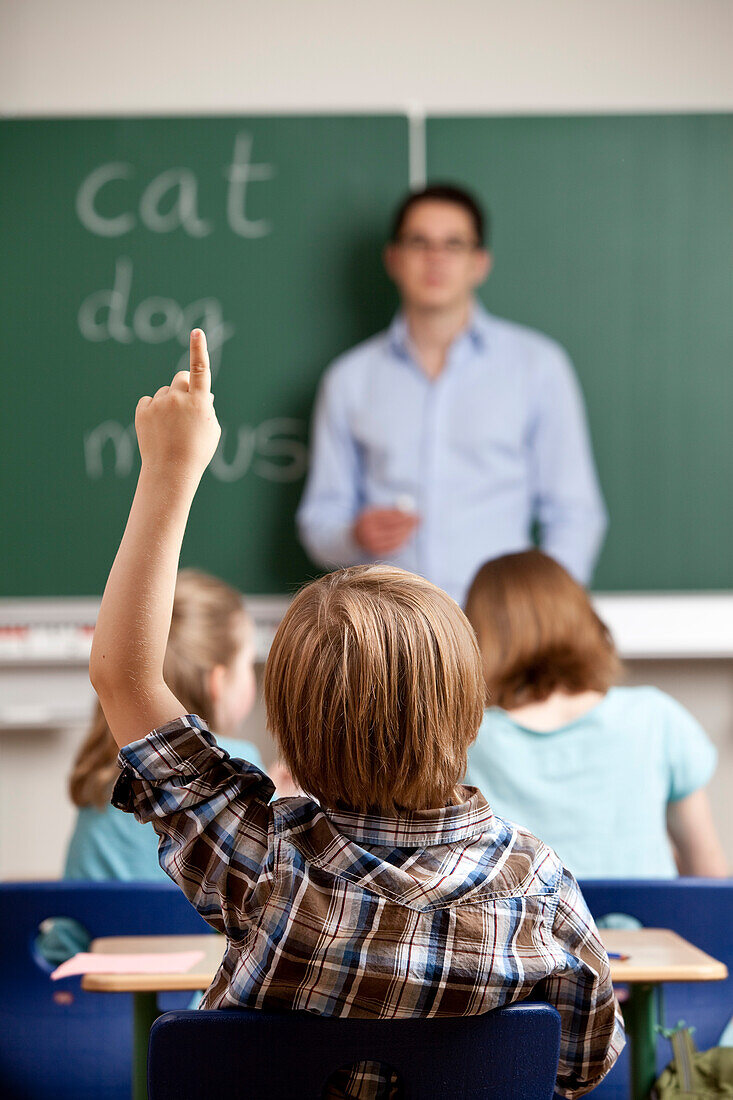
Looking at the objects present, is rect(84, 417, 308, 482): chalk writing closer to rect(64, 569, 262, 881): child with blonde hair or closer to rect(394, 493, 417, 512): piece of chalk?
rect(394, 493, 417, 512): piece of chalk

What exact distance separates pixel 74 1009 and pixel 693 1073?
86 centimetres

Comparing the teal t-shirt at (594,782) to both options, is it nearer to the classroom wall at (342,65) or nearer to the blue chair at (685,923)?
the blue chair at (685,923)

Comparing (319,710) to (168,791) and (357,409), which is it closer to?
(168,791)

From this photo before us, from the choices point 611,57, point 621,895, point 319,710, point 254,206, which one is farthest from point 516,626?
point 611,57

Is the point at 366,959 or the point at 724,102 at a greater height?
the point at 724,102

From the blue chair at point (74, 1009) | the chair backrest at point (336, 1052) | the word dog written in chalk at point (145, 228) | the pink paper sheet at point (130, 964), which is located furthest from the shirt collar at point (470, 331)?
the chair backrest at point (336, 1052)

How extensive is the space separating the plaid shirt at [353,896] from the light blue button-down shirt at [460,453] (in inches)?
103

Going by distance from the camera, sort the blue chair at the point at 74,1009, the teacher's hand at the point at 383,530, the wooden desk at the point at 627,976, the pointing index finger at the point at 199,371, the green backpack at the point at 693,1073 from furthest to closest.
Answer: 1. the teacher's hand at the point at 383,530
2. the blue chair at the point at 74,1009
3. the green backpack at the point at 693,1073
4. the wooden desk at the point at 627,976
5. the pointing index finger at the point at 199,371

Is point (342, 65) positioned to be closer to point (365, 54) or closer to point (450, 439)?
point (365, 54)

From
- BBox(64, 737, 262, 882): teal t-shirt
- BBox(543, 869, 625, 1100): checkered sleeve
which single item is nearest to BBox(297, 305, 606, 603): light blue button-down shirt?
BBox(64, 737, 262, 882): teal t-shirt

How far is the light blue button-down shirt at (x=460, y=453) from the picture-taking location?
357cm

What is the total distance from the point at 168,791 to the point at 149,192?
300 cm

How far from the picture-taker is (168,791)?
36.0 inches

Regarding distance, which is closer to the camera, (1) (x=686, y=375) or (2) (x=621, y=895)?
(2) (x=621, y=895)
